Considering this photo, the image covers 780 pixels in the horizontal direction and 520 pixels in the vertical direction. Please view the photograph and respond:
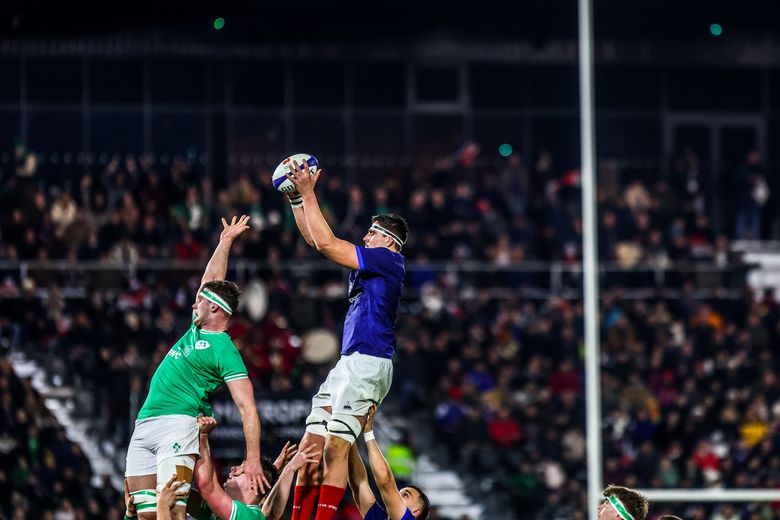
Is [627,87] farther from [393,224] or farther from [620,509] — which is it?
[620,509]

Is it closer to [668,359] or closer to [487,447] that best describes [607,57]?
[668,359]

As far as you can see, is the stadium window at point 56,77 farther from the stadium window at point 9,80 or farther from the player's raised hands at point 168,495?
the player's raised hands at point 168,495

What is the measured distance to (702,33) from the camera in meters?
26.7

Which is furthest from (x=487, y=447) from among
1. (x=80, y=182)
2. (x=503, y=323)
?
(x=80, y=182)

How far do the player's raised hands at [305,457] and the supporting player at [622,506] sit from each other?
1.60 m

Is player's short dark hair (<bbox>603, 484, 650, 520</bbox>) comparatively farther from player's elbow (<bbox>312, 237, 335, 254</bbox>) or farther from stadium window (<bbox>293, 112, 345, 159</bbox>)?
stadium window (<bbox>293, 112, 345, 159</bbox>)

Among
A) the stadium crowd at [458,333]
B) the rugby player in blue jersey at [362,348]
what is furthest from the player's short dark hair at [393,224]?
the stadium crowd at [458,333]

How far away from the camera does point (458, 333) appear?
20094 millimetres

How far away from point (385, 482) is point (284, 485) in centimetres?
57

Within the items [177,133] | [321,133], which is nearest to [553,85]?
[321,133]

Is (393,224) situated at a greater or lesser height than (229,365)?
greater

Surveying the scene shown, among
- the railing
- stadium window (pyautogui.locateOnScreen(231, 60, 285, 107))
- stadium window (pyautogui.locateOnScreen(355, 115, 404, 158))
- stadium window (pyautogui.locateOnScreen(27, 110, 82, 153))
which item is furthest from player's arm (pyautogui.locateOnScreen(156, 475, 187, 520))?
stadium window (pyautogui.locateOnScreen(355, 115, 404, 158))

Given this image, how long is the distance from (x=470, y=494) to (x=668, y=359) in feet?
11.1

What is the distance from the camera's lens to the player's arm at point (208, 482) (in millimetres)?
8305
